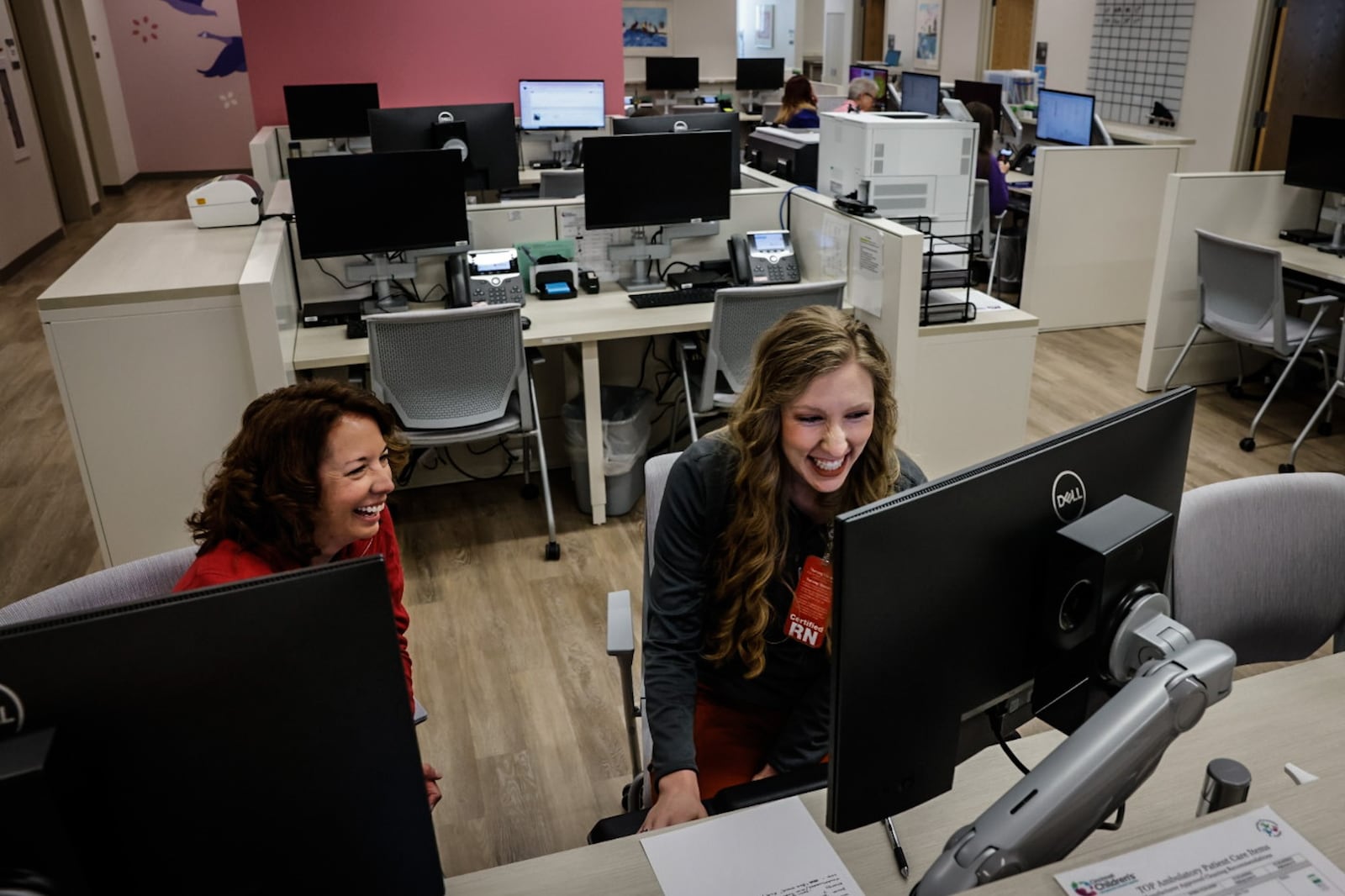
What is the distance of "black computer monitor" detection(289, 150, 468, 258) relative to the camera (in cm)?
337

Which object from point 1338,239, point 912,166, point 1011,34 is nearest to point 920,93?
point 1011,34

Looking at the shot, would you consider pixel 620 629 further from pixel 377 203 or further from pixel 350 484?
pixel 377 203

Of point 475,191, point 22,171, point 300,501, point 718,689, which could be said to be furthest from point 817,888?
point 22,171

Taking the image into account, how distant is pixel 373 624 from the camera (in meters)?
0.80

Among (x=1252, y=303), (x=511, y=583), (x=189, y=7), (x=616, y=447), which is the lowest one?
(x=511, y=583)

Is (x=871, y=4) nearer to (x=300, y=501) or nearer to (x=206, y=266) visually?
(x=206, y=266)

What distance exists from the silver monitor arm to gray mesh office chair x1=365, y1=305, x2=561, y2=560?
243cm

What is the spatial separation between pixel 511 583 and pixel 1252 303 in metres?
3.18

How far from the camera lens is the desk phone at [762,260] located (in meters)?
3.90

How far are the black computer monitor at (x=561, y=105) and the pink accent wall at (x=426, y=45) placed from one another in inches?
11.9

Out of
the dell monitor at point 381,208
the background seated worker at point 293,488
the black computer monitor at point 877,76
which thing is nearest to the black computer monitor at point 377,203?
the dell monitor at point 381,208

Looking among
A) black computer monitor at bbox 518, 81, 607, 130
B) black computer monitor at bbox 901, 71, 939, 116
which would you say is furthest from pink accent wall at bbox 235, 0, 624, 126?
black computer monitor at bbox 901, 71, 939, 116

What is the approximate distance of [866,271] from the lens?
11.3 feet

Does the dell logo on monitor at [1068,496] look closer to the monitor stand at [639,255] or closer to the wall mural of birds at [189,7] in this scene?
the monitor stand at [639,255]
